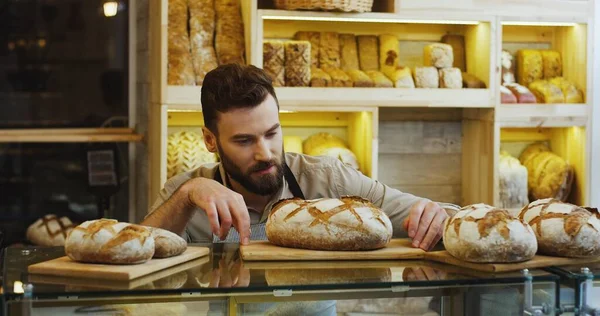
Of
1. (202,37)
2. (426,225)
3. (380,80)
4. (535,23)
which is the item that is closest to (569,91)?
(535,23)

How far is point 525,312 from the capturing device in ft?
4.83

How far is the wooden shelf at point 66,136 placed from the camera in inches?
153

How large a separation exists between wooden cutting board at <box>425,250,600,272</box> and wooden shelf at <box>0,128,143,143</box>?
254 centimetres

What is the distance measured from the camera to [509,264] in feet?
5.06

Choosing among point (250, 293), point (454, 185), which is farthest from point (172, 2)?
point (250, 293)

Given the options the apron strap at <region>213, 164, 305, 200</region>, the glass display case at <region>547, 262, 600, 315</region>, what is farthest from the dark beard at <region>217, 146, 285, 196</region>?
the glass display case at <region>547, 262, 600, 315</region>

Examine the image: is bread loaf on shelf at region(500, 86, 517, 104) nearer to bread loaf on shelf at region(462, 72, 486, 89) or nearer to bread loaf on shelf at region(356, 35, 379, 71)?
bread loaf on shelf at region(462, 72, 486, 89)

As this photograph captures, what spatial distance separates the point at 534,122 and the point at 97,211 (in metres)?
2.05

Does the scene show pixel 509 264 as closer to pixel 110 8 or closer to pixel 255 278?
pixel 255 278

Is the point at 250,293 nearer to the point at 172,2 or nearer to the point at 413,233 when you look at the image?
the point at 413,233

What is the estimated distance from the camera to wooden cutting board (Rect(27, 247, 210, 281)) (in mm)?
1428

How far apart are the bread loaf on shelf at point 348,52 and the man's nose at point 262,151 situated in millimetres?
1712

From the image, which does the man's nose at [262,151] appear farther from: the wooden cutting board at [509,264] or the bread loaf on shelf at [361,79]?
the bread loaf on shelf at [361,79]

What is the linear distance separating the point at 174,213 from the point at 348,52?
2.06 meters
